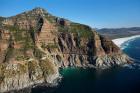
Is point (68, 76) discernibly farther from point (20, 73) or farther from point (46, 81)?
point (20, 73)

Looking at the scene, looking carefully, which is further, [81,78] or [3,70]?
[81,78]

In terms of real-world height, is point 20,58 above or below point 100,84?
above

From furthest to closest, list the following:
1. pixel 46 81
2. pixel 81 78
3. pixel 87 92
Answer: pixel 81 78, pixel 46 81, pixel 87 92

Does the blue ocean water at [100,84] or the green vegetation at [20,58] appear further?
the green vegetation at [20,58]

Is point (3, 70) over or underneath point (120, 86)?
over

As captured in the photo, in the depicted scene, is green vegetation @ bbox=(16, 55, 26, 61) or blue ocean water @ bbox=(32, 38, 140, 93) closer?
blue ocean water @ bbox=(32, 38, 140, 93)

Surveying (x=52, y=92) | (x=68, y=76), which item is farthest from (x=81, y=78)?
(x=52, y=92)

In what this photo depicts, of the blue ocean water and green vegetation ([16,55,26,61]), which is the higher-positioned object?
green vegetation ([16,55,26,61])

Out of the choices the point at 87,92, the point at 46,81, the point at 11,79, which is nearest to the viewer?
the point at 87,92

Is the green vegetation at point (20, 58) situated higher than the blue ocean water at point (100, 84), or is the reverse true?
the green vegetation at point (20, 58)

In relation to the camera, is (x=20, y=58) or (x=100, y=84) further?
(x=20, y=58)
